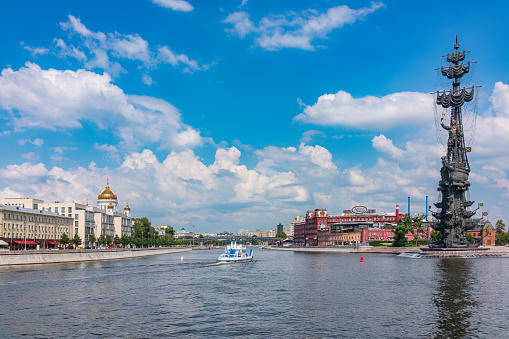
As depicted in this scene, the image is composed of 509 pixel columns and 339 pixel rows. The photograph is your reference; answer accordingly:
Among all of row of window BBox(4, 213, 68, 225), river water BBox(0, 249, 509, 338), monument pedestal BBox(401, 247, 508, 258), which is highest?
row of window BBox(4, 213, 68, 225)

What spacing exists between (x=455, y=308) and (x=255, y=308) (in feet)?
66.7

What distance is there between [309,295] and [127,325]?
24.8m

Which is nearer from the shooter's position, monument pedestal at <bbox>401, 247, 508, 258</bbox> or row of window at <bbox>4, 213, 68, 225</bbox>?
row of window at <bbox>4, 213, 68, 225</bbox>

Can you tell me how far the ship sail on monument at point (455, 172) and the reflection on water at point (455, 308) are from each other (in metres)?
101

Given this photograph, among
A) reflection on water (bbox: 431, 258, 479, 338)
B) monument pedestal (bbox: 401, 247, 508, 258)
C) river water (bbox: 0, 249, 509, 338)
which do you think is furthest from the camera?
monument pedestal (bbox: 401, 247, 508, 258)

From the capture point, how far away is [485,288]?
203 ft

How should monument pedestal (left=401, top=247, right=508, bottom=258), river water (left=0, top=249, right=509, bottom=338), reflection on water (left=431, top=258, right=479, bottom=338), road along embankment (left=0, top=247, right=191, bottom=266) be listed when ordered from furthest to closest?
1. monument pedestal (left=401, top=247, right=508, bottom=258)
2. road along embankment (left=0, top=247, right=191, bottom=266)
3. river water (left=0, top=249, right=509, bottom=338)
4. reflection on water (left=431, top=258, right=479, bottom=338)

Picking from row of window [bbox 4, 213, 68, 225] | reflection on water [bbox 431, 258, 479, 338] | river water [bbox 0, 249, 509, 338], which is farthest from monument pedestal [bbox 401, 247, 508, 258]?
row of window [bbox 4, 213, 68, 225]

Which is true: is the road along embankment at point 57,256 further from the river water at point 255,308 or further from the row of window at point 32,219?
the river water at point 255,308

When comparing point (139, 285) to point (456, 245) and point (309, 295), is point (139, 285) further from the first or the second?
point (456, 245)

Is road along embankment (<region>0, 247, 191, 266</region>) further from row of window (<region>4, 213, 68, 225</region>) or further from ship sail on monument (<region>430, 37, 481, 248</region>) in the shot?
ship sail on monument (<region>430, 37, 481, 248</region>)

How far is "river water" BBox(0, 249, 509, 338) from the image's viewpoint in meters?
36.3

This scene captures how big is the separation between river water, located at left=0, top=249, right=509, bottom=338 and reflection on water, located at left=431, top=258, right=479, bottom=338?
0.29 feet

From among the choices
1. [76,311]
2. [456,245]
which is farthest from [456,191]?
[76,311]
